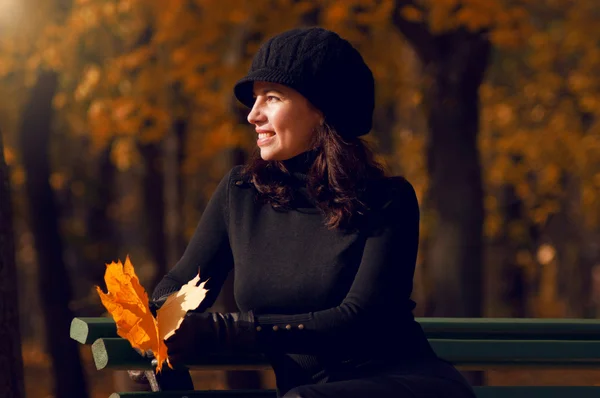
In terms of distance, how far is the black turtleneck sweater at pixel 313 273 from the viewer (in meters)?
3.46

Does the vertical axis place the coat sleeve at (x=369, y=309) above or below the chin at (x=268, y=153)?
below

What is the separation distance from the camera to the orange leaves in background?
3.25 m

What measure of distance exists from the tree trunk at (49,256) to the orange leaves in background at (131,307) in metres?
8.95

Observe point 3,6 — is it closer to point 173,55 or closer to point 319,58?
point 173,55

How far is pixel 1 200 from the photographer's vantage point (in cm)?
512

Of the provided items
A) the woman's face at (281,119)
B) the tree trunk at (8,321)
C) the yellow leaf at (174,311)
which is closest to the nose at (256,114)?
the woman's face at (281,119)

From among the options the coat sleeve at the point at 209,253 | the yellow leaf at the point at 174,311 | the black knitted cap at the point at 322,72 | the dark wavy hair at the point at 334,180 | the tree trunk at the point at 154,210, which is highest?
the black knitted cap at the point at 322,72

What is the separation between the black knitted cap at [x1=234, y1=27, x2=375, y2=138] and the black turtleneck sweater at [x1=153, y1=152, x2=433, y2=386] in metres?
0.20

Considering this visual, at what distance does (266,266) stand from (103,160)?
63.0 ft

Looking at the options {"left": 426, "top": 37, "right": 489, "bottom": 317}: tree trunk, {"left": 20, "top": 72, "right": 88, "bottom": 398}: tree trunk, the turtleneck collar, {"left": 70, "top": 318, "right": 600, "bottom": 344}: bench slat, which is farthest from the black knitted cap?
{"left": 20, "top": 72, "right": 88, "bottom": 398}: tree trunk

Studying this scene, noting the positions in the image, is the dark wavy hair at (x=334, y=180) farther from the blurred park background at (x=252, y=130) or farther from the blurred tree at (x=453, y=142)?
the blurred tree at (x=453, y=142)

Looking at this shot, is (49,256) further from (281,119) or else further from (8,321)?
(281,119)

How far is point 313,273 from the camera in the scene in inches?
141

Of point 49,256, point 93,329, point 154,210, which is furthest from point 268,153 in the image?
point 154,210
